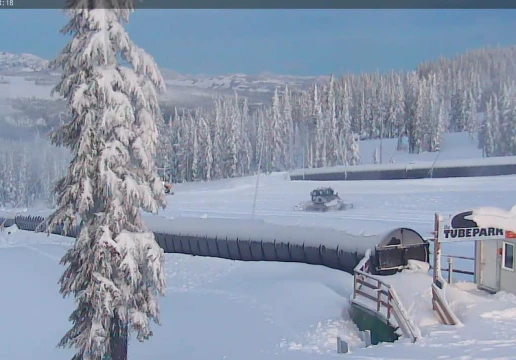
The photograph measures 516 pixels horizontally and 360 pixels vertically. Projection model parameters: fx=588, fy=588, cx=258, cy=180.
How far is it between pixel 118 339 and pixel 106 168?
4025 mm

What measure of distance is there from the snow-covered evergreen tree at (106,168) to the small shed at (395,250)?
8583 mm

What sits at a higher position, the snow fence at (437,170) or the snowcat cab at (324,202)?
the snow fence at (437,170)

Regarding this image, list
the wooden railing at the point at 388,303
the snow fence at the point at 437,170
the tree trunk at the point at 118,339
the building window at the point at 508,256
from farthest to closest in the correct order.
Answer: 1. the snow fence at the point at 437,170
2. the building window at the point at 508,256
3. the wooden railing at the point at 388,303
4. the tree trunk at the point at 118,339

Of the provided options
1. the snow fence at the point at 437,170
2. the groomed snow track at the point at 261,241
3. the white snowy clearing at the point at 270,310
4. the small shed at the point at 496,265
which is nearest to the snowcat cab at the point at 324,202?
the white snowy clearing at the point at 270,310

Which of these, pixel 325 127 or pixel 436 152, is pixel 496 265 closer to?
pixel 325 127

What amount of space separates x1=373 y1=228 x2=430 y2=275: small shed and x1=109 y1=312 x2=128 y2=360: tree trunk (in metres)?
9.05

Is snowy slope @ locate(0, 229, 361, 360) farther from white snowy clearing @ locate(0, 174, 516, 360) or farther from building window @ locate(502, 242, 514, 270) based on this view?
building window @ locate(502, 242, 514, 270)

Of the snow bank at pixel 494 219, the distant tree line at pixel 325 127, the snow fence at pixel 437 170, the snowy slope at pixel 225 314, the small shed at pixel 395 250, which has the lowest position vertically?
the snowy slope at pixel 225 314

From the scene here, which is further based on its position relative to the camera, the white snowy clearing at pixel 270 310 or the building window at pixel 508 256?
the building window at pixel 508 256

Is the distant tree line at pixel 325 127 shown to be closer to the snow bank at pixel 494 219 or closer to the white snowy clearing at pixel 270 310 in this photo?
the white snowy clearing at pixel 270 310

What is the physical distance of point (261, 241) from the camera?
27656 mm

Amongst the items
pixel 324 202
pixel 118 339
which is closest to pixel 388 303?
pixel 118 339

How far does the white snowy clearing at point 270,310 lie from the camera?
1328 cm
